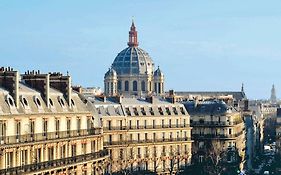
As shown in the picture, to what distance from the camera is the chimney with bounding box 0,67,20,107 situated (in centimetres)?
6844

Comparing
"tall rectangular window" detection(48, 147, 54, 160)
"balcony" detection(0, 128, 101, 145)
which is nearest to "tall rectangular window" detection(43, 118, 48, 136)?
"balcony" detection(0, 128, 101, 145)

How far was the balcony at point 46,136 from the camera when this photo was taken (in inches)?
2587

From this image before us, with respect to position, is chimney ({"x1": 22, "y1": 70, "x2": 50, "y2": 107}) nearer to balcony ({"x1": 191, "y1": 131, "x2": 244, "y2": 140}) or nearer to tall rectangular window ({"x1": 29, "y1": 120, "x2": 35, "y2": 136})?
tall rectangular window ({"x1": 29, "y1": 120, "x2": 35, "y2": 136})

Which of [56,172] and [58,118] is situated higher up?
[58,118]

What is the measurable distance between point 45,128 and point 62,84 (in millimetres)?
8570

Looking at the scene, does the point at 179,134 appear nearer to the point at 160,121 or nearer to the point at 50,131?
the point at 160,121

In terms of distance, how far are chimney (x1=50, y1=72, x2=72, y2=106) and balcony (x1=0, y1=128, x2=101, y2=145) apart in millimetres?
3444

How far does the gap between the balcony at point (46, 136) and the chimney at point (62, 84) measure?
3444 millimetres

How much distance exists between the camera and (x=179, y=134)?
399 ft

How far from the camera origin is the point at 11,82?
6881cm

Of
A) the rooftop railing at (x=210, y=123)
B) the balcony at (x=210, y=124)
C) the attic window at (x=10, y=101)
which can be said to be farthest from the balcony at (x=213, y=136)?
the attic window at (x=10, y=101)

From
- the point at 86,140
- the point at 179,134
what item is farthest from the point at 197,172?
the point at 86,140

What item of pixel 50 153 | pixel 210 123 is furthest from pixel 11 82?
pixel 210 123

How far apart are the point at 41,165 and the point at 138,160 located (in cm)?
4310
